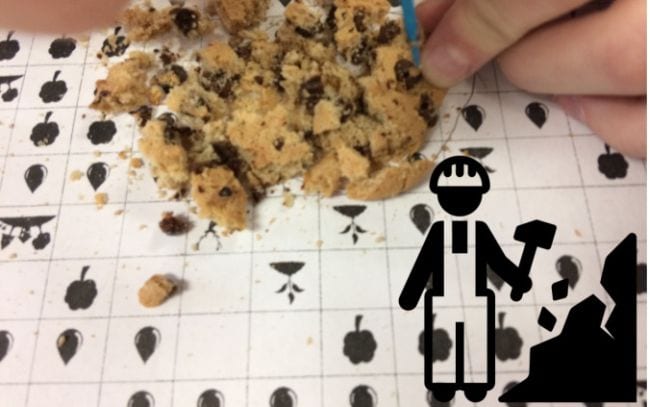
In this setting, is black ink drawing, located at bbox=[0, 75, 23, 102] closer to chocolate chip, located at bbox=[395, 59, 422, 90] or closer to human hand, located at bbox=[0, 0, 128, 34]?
human hand, located at bbox=[0, 0, 128, 34]

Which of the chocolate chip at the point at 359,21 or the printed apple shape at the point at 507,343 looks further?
the chocolate chip at the point at 359,21

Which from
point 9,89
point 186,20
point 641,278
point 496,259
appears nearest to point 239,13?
point 186,20

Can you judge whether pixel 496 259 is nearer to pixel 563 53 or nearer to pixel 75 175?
pixel 563 53

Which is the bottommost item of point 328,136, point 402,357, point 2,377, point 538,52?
point 2,377

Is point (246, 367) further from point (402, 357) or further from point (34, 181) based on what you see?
point (34, 181)

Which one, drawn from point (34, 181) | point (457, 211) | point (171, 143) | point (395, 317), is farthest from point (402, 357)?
point (34, 181)

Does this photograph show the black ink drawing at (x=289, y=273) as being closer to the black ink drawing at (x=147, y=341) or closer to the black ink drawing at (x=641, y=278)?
the black ink drawing at (x=147, y=341)

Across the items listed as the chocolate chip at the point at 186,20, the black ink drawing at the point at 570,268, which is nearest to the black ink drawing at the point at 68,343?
the chocolate chip at the point at 186,20
